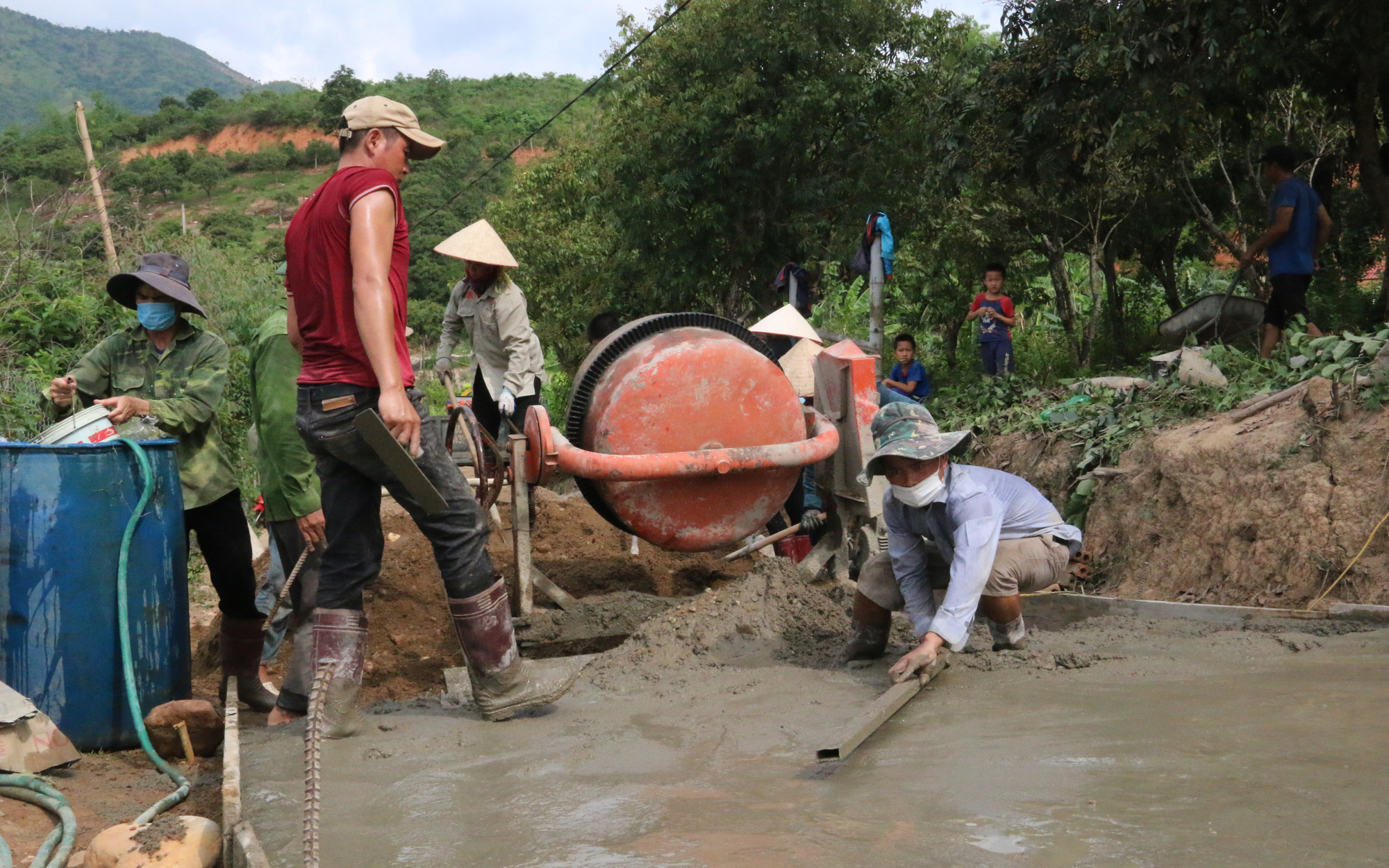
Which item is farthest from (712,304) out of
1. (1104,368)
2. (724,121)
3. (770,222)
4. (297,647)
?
(297,647)

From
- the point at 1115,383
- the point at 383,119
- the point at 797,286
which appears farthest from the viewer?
the point at 797,286

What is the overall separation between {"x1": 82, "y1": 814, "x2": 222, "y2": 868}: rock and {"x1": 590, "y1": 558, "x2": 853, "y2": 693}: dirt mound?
1646mm

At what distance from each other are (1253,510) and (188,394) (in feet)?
16.0

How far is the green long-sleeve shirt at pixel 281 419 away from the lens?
4.34m

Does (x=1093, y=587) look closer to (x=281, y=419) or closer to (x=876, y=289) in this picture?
(x=281, y=419)

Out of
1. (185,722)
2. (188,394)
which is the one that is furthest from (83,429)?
(185,722)

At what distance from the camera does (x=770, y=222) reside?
53.5 feet

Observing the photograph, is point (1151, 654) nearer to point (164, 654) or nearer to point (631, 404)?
point (631, 404)

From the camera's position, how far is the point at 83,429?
155 inches

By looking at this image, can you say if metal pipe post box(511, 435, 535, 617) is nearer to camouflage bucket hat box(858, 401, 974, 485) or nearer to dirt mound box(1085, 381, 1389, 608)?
camouflage bucket hat box(858, 401, 974, 485)

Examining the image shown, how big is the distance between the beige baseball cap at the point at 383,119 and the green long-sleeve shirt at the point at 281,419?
110cm

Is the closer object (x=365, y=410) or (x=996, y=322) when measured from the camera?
(x=365, y=410)

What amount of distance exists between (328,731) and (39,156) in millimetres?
69266

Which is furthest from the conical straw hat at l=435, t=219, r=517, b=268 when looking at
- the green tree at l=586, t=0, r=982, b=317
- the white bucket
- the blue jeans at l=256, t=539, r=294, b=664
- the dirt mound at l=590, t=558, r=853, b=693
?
the green tree at l=586, t=0, r=982, b=317
